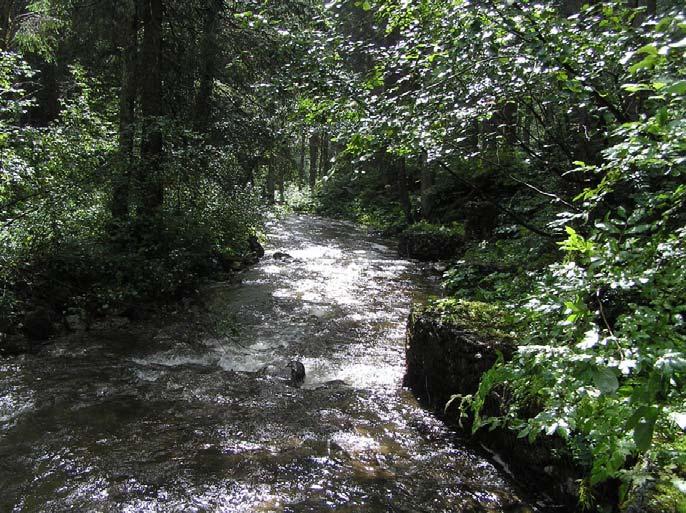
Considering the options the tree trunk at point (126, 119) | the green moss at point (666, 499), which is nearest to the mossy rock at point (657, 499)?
the green moss at point (666, 499)

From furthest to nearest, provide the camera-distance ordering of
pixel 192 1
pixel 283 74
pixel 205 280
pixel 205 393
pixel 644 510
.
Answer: pixel 192 1 < pixel 205 280 < pixel 205 393 < pixel 283 74 < pixel 644 510

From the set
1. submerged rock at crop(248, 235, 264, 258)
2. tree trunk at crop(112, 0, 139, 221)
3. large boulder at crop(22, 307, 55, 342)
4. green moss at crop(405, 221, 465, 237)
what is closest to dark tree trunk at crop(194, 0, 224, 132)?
tree trunk at crop(112, 0, 139, 221)

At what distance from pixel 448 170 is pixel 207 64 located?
10122mm

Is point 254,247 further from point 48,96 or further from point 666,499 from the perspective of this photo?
point 48,96

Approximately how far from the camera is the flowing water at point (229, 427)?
360 centimetres

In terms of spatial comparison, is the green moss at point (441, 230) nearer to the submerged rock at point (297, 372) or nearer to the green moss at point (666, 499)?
the submerged rock at point (297, 372)

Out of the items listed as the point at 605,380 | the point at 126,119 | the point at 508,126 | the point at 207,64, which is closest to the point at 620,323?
the point at 605,380

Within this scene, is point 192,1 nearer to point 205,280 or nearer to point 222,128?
point 222,128

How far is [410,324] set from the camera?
5.75 m

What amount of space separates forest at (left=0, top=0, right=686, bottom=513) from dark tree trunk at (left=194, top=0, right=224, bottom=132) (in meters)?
0.07

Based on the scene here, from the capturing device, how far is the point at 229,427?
468cm

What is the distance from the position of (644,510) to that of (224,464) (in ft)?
10.2

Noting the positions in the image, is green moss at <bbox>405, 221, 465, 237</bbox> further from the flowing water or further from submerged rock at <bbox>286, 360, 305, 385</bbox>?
submerged rock at <bbox>286, 360, 305, 385</bbox>

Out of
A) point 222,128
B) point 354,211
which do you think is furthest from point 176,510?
point 354,211
